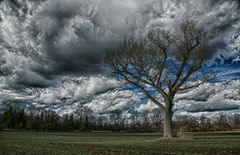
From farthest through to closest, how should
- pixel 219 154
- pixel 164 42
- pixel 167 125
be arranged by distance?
1. pixel 164 42
2. pixel 167 125
3. pixel 219 154

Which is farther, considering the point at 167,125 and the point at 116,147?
the point at 167,125

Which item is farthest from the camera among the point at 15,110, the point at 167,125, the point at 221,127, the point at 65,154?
the point at 15,110

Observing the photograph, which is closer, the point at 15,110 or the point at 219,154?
the point at 219,154

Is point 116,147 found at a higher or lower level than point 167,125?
lower

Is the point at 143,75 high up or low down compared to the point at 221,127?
up

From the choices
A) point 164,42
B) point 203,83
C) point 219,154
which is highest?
point 164,42

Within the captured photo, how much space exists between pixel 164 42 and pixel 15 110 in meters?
127

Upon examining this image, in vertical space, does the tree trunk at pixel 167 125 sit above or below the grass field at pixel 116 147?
above

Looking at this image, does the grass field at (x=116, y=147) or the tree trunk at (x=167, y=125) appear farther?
the tree trunk at (x=167, y=125)

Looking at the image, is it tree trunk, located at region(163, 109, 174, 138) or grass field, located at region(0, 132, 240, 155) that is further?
tree trunk, located at region(163, 109, 174, 138)

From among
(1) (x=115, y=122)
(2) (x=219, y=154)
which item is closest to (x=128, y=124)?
(1) (x=115, y=122)

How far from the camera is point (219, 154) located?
16328 mm

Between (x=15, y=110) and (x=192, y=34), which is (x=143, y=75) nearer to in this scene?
(x=192, y=34)

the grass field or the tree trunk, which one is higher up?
the tree trunk
